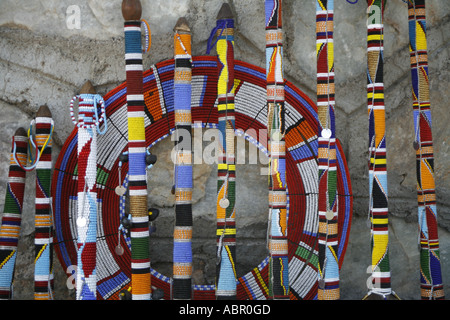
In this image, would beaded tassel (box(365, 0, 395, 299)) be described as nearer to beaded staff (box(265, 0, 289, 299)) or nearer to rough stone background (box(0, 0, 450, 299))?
rough stone background (box(0, 0, 450, 299))

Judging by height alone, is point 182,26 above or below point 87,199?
above

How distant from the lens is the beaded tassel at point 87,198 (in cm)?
289

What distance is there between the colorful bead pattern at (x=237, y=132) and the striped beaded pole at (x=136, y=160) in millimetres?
182

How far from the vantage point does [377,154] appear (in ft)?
9.64

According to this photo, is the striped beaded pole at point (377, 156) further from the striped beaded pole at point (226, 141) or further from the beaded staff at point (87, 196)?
the beaded staff at point (87, 196)

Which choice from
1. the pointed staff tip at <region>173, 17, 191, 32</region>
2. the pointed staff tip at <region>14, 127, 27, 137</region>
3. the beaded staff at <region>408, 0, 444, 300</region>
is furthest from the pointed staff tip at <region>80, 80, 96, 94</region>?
the beaded staff at <region>408, 0, 444, 300</region>

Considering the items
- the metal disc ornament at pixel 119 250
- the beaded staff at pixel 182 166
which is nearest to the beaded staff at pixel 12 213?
the metal disc ornament at pixel 119 250

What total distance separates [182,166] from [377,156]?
923 mm

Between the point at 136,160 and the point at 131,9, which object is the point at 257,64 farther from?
the point at 136,160

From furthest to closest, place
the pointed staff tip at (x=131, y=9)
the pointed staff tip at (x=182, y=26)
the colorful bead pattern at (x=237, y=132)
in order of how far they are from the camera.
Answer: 1. the colorful bead pattern at (x=237, y=132)
2. the pointed staff tip at (x=182, y=26)
3. the pointed staff tip at (x=131, y=9)

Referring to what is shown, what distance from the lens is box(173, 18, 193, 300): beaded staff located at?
2939mm

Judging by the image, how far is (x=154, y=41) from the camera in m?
3.14

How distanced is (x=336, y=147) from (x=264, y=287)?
783 mm

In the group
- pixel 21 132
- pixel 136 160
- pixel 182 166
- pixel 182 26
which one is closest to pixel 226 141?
pixel 182 166
